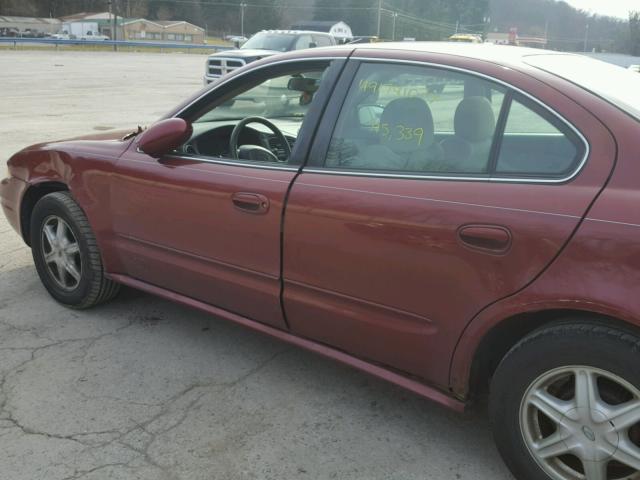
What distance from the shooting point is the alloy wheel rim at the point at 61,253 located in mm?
3861

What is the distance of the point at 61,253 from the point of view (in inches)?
153

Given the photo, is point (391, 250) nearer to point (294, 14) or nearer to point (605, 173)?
point (605, 173)

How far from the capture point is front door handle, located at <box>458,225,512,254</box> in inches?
85.9

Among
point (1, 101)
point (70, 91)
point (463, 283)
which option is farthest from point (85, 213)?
point (70, 91)

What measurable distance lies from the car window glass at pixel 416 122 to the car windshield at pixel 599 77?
294 mm

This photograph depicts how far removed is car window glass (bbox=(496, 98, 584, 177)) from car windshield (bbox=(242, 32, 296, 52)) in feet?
46.6

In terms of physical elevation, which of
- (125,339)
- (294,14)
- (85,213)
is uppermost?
(294,14)

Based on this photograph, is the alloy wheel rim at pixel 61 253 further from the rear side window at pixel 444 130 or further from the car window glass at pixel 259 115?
the rear side window at pixel 444 130

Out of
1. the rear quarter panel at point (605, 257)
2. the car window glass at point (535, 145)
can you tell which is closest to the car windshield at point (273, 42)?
the car window glass at point (535, 145)

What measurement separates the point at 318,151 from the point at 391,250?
2.00 feet

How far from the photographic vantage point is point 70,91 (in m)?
18.7

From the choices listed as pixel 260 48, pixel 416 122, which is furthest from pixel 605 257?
pixel 260 48

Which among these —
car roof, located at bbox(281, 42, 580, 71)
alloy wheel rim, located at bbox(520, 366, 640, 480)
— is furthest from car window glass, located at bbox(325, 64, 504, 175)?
alloy wheel rim, located at bbox(520, 366, 640, 480)

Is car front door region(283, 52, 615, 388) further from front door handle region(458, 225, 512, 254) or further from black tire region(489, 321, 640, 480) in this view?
black tire region(489, 321, 640, 480)
